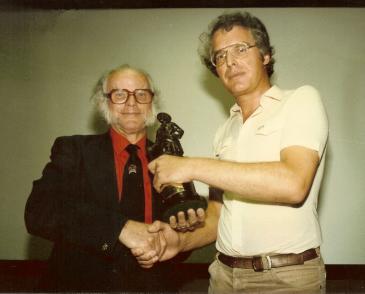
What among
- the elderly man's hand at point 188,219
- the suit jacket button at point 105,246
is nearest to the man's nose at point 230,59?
the elderly man's hand at point 188,219

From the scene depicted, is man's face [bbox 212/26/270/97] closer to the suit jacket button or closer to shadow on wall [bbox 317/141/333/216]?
the suit jacket button

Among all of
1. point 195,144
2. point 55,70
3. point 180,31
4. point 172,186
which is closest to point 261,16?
point 180,31

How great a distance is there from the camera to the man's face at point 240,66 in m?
1.45

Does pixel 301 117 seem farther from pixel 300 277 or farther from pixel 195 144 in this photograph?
pixel 195 144

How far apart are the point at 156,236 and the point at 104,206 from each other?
9.7 inches

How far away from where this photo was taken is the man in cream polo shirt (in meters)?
1.15

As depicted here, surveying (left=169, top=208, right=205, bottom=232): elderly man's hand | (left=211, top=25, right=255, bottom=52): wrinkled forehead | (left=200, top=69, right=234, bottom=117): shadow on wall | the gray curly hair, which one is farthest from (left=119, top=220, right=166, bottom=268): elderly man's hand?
(left=200, top=69, right=234, bottom=117): shadow on wall

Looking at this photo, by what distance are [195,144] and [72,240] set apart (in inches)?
54.2

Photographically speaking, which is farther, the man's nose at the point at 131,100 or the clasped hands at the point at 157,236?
the man's nose at the point at 131,100

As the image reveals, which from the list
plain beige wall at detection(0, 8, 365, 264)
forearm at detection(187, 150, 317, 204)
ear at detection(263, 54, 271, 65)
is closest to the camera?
forearm at detection(187, 150, 317, 204)

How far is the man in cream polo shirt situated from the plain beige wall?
1142mm

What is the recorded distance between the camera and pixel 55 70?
2840mm

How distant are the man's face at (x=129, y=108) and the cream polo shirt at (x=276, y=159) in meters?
0.49

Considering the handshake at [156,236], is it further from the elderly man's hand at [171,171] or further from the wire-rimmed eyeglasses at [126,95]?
the wire-rimmed eyeglasses at [126,95]
